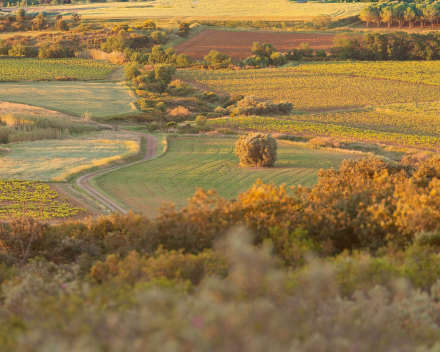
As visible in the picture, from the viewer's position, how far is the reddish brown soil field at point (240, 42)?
11844 centimetres

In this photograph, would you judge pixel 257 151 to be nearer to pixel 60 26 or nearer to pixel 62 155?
pixel 62 155

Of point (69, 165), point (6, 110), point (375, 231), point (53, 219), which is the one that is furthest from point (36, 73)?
point (375, 231)

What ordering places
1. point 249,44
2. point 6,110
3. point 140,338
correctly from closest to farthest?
1. point 140,338
2. point 6,110
3. point 249,44

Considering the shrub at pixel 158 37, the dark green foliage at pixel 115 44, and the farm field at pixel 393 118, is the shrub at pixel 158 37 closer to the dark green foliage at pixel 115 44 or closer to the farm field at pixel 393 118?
the dark green foliage at pixel 115 44

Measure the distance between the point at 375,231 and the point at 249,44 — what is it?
11297cm

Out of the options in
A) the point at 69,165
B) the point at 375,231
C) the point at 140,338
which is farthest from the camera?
the point at 69,165

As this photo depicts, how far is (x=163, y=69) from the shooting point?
96750 mm

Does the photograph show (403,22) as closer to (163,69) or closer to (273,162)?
(163,69)

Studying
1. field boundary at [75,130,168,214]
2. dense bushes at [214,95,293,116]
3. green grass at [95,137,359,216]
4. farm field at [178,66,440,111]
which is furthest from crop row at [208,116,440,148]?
field boundary at [75,130,168,214]

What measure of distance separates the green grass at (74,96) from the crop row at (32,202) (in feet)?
118

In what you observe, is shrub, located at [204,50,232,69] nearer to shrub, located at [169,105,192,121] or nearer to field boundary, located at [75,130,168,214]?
shrub, located at [169,105,192,121]

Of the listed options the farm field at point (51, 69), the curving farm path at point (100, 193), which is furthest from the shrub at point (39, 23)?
the curving farm path at point (100, 193)

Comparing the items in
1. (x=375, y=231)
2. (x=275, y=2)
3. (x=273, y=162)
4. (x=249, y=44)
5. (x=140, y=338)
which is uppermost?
(x=275, y=2)

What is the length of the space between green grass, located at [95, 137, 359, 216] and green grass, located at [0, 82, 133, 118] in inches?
1051
